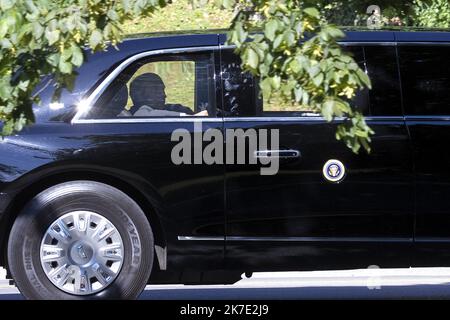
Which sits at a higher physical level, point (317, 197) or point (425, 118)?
point (425, 118)

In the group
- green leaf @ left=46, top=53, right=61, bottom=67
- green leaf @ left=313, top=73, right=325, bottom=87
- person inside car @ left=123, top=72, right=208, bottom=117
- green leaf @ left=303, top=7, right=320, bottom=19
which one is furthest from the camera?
person inside car @ left=123, top=72, right=208, bottom=117

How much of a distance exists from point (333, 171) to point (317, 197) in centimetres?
19

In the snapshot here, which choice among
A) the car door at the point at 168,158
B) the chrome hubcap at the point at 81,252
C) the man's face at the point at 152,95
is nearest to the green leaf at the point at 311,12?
the car door at the point at 168,158

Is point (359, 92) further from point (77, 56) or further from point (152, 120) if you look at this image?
point (77, 56)

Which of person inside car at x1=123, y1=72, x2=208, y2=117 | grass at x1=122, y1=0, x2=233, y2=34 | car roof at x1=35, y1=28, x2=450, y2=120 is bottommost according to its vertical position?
person inside car at x1=123, y1=72, x2=208, y2=117

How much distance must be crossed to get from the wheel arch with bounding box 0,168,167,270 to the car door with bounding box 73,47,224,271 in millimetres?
13

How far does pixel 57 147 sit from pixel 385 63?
2.19m

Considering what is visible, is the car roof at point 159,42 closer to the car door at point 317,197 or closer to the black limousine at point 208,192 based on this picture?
the black limousine at point 208,192

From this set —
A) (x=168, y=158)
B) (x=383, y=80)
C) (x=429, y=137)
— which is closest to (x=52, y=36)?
(x=168, y=158)

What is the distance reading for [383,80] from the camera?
630 cm

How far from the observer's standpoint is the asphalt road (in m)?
7.59

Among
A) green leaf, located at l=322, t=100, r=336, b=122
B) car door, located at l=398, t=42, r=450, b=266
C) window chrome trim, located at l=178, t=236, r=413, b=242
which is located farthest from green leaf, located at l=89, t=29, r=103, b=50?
car door, located at l=398, t=42, r=450, b=266

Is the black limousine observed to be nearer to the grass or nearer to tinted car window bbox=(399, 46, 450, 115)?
tinted car window bbox=(399, 46, 450, 115)

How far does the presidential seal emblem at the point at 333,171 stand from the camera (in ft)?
20.0
